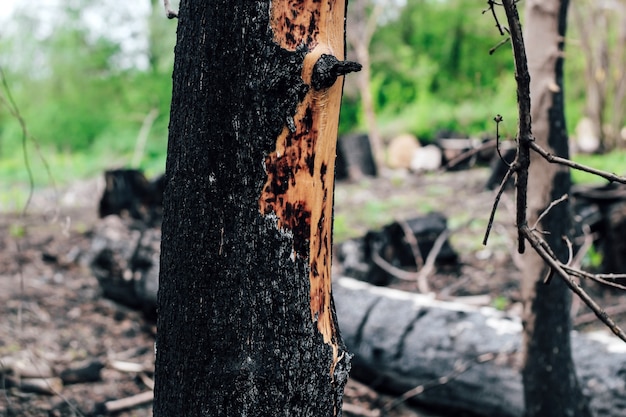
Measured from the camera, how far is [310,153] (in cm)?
153

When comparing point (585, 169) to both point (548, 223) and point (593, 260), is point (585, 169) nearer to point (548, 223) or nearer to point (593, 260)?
point (548, 223)

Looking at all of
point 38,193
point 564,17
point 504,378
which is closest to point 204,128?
point 564,17

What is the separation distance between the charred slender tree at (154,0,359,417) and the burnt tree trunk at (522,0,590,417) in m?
1.76

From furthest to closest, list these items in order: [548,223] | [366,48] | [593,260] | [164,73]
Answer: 1. [164,73]
2. [366,48]
3. [593,260]
4. [548,223]

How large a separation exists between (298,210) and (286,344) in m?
0.33

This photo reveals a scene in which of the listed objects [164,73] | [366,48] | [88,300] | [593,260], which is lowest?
[88,300]

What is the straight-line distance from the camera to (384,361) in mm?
4066

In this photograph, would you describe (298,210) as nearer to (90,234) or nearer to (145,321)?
(145,321)

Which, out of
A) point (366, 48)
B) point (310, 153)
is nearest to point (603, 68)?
point (366, 48)

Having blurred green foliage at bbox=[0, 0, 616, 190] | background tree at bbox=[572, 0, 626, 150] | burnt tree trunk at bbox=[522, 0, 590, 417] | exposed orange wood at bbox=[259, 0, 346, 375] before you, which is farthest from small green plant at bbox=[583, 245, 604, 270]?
blurred green foliage at bbox=[0, 0, 616, 190]

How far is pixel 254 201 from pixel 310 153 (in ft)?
0.60

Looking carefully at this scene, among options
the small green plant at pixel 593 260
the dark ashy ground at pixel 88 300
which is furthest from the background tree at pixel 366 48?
the small green plant at pixel 593 260

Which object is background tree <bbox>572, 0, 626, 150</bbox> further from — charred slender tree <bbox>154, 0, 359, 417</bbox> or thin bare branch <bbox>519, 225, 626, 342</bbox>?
charred slender tree <bbox>154, 0, 359, 417</bbox>

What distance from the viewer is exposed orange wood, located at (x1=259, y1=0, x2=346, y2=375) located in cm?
149
